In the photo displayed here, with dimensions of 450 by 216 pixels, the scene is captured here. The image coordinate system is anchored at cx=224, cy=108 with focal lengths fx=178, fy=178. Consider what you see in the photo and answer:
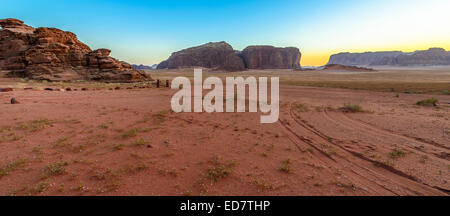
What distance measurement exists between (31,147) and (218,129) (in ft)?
18.7

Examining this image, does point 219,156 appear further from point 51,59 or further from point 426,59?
point 426,59

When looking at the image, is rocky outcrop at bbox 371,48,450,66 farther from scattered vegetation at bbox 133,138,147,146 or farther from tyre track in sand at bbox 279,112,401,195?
scattered vegetation at bbox 133,138,147,146

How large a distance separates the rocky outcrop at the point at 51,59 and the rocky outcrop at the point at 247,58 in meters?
108

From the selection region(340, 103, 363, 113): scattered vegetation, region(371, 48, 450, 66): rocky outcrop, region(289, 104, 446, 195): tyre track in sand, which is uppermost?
region(371, 48, 450, 66): rocky outcrop

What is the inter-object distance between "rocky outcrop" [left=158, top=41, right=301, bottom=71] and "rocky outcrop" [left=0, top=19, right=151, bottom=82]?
10825 centimetres

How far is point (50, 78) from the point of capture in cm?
2589

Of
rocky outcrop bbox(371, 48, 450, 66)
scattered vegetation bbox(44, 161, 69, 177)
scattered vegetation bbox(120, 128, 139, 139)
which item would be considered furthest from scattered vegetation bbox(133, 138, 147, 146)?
rocky outcrop bbox(371, 48, 450, 66)

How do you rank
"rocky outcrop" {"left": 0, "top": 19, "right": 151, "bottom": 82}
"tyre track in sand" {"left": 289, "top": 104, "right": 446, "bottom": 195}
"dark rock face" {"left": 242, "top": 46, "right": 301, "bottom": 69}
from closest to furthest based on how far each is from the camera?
"tyre track in sand" {"left": 289, "top": 104, "right": 446, "bottom": 195}
"rocky outcrop" {"left": 0, "top": 19, "right": 151, "bottom": 82}
"dark rock face" {"left": 242, "top": 46, "right": 301, "bottom": 69}

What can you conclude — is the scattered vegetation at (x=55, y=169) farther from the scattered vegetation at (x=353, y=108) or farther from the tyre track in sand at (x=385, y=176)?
the scattered vegetation at (x=353, y=108)

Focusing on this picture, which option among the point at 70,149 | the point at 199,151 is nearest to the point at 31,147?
the point at 70,149

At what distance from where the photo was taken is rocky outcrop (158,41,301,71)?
138 meters
